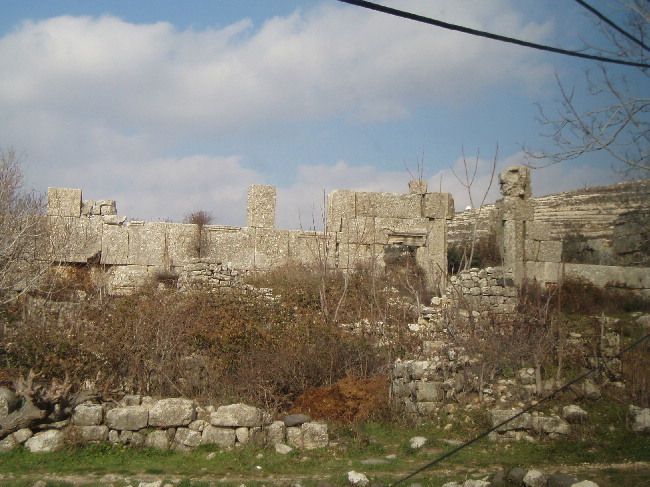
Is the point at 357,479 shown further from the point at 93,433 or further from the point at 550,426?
the point at 93,433

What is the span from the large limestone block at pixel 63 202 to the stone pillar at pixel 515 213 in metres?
11.8

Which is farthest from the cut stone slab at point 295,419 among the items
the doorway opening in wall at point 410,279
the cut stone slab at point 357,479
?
the doorway opening in wall at point 410,279

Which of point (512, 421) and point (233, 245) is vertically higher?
point (233, 245)

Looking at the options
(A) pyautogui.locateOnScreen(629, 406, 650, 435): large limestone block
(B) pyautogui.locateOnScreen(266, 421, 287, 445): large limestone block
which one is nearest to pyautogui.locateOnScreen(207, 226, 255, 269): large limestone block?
(B) pyautogui.locateOnScreen(266, 421, 287, 445): large limestone block

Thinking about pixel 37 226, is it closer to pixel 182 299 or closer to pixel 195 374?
pixel 182 299

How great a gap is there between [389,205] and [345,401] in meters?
10.0

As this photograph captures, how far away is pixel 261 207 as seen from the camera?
18.5m

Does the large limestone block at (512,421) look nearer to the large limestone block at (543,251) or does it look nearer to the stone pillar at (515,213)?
the stone pillar at (515,213)

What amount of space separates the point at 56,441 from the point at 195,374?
2.96 meters

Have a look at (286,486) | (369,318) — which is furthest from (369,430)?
(369,318)

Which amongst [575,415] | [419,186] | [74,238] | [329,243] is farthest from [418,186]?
[575,415]

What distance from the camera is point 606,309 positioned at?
1703 centimetres

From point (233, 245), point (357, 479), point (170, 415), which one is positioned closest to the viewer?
point (357, 479)

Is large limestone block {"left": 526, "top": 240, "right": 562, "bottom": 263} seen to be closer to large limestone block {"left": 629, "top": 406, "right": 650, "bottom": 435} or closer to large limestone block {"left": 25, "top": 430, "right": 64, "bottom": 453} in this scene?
large limestone block {"left": 629, "top": 406, "right": 650, "bottom": 435}
